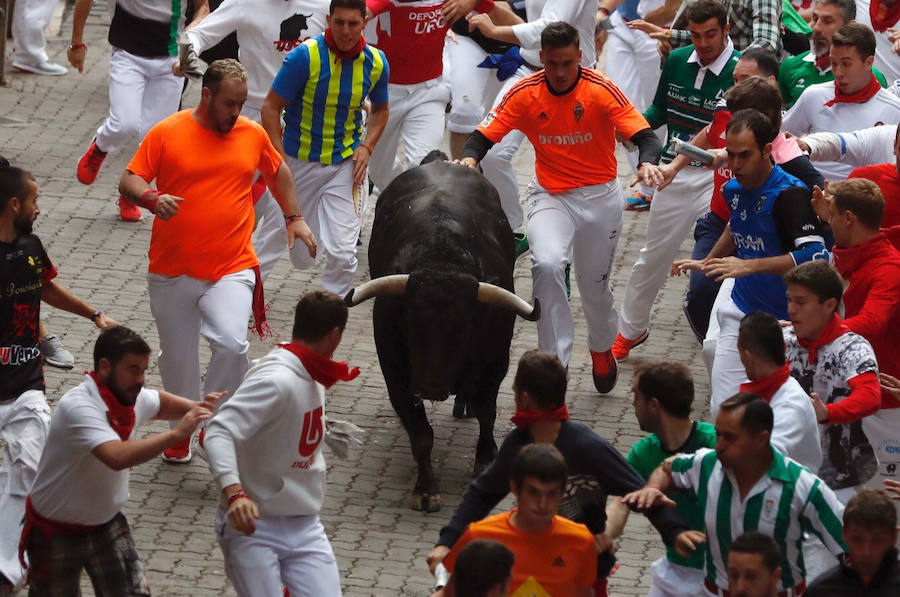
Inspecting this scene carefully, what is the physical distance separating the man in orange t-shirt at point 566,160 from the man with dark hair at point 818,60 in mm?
1798

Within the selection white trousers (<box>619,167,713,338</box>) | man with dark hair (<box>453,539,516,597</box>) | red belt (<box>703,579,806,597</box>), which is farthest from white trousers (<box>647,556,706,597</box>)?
white trousers (<box>619,167,713,338</box>)

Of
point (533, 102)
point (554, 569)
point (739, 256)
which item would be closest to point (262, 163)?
point (533, 102)

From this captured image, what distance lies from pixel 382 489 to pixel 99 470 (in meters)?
2.79

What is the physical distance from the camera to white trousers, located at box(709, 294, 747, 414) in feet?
26.4

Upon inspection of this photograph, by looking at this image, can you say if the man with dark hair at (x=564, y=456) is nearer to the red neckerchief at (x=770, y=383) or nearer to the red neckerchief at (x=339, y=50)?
the red neckerchief at (x=770, y=383)

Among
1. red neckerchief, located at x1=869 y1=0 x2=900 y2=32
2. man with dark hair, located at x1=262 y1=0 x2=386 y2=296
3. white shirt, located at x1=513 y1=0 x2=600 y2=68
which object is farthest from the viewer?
red neckerchief, located at x1=869 y1=0 x2=900 y2=32

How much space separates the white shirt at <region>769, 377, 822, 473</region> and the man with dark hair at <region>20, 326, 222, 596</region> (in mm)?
2216

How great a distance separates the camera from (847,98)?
1009 centimetres

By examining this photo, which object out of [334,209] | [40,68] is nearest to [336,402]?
[334,209]

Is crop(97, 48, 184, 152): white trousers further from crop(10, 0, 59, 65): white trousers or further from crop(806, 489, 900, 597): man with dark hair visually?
crop(806, 489, 900, 597): man with dark hair

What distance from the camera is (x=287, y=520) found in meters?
6.45

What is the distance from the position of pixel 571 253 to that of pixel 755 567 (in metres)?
5.07

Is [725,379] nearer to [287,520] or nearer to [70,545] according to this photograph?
[287,520]

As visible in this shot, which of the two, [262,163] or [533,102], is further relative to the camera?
[533,102]
